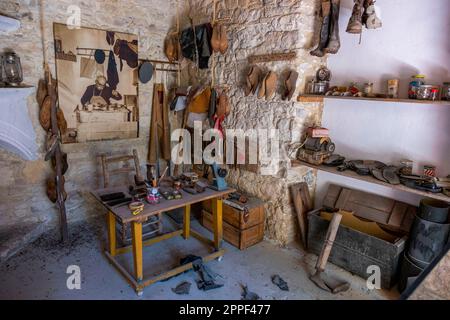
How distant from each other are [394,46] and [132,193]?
8.56 feet

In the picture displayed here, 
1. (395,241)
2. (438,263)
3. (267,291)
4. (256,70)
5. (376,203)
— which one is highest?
(256,70)

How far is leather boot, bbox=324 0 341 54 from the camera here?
9.37 feet

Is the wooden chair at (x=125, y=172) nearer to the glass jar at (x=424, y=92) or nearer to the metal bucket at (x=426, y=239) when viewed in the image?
the metal bucket at (x=426, y=239)

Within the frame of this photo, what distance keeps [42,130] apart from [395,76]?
11.4 feet

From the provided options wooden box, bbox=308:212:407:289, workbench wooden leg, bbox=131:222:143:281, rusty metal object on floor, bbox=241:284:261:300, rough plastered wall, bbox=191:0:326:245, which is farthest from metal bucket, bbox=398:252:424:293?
workbench wooden leg, bbox=131:222:143:281

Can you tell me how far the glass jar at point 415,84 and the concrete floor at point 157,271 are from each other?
5.35ft

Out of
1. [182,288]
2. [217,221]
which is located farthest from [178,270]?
[217,221]

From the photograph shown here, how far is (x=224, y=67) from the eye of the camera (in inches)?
150

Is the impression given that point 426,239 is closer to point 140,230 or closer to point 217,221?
point 217,221

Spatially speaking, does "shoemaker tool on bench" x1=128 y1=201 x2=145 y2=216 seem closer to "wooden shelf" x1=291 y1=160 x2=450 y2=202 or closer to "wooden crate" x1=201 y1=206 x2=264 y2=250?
"wooden crate" x1=201 y1=206 x2=264 y2=250

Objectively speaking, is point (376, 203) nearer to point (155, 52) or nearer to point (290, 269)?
point (290, 269)

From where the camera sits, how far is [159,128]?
4301 mm

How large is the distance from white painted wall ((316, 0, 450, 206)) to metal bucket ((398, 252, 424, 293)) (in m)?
0.54

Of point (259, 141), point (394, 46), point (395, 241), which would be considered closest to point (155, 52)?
point (259, 141)
